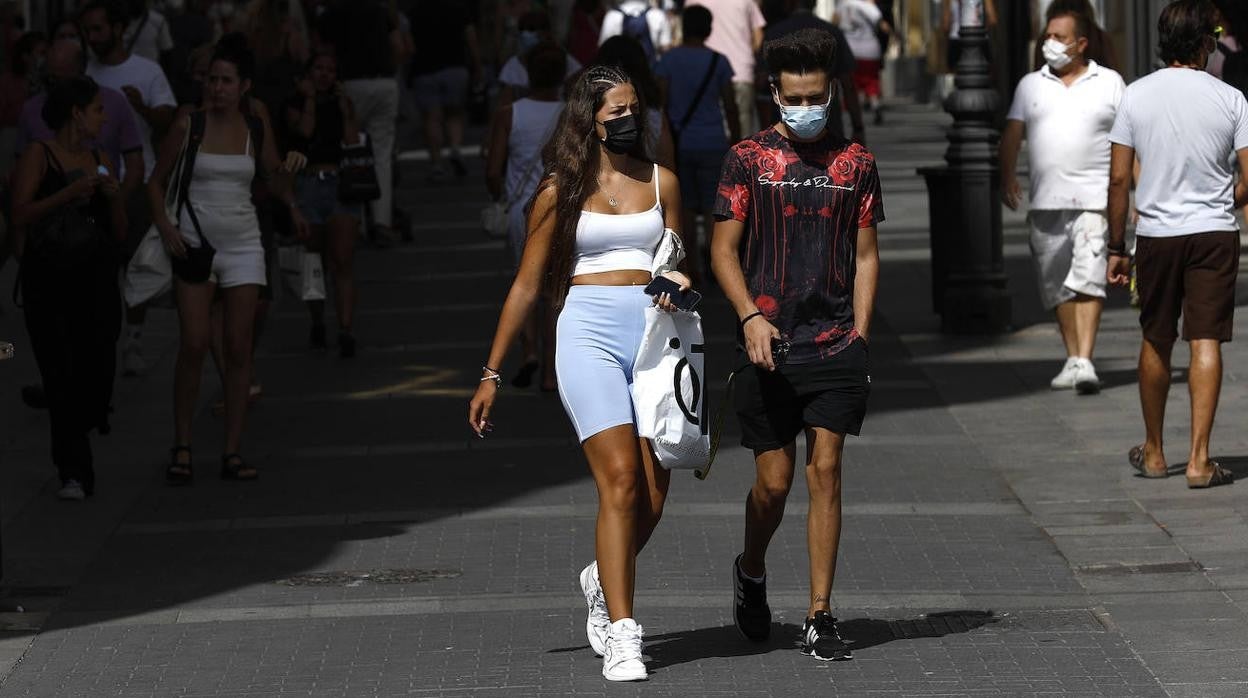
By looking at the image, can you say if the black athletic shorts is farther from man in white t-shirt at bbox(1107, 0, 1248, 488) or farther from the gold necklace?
man in white t-shirt at bbox(1107, 0, 1248, 488)

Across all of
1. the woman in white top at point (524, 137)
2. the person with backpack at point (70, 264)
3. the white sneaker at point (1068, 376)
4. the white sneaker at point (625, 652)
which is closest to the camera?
the white sneaker at point (625, 652)

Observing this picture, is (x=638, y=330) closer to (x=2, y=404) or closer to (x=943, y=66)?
(x=2, y=404)

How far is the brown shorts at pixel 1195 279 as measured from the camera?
377 inches

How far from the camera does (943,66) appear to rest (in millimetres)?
32938

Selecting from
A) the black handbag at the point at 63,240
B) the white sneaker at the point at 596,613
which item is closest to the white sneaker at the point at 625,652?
the white sneaker at the point at 596,613

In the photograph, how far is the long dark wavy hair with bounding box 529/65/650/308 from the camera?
276 inches

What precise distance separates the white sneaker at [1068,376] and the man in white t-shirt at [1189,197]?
2.36 meters

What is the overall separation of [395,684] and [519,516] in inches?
105

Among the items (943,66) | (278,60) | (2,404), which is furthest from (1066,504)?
(943,66)

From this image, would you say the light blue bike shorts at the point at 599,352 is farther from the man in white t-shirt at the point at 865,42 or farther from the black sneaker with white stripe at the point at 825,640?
the man in white t-shirt at the point at 865,42

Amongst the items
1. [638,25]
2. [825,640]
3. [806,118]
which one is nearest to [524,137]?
[806,118]

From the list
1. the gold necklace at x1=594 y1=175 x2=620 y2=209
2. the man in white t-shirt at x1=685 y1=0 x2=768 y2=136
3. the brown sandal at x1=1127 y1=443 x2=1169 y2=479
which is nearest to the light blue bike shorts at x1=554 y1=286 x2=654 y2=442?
the gold necklace at x1=594 y1=175 x2=620 y2=209

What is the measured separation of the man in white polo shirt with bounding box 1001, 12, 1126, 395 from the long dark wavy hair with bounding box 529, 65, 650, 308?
530 cm

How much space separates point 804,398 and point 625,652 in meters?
0.93
